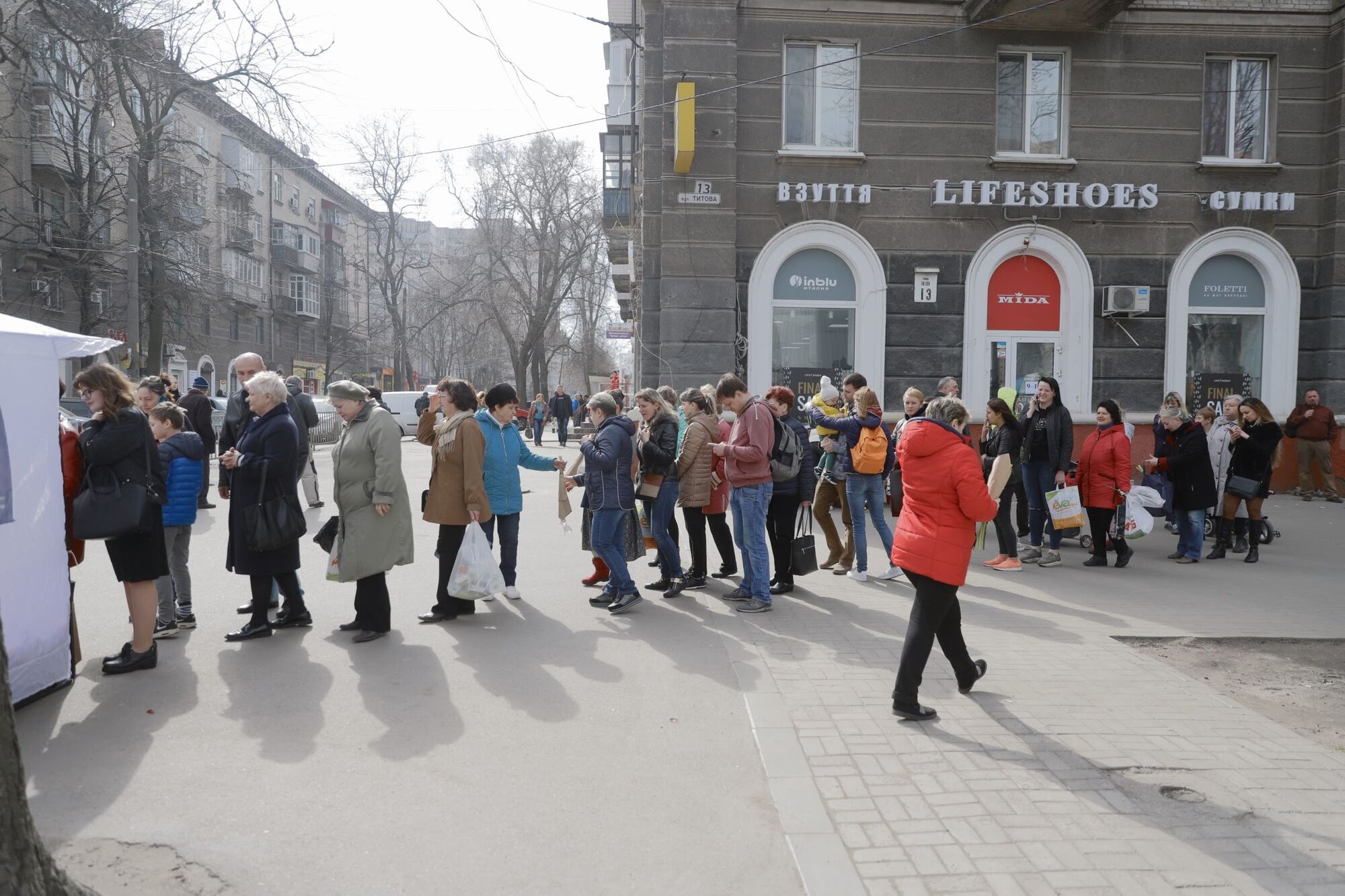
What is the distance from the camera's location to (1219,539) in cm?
1062

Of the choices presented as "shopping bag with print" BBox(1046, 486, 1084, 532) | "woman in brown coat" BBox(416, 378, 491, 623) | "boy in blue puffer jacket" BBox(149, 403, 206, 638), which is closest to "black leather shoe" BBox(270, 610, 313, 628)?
"boy in blue puffer jacket" BBox(149, 403, 206, 638)

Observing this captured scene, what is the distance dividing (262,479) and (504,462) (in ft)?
6.30

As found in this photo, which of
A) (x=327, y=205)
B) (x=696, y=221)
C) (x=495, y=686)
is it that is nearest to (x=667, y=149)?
(x=696, y=221)

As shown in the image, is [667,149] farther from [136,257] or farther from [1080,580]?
[136,257]

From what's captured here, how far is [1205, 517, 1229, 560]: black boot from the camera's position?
1049 centimetres

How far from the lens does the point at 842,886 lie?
131 inches

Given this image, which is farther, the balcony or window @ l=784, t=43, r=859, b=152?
the balcony

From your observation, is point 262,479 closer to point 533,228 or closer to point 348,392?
point 348,392

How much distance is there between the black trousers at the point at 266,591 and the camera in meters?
6.56

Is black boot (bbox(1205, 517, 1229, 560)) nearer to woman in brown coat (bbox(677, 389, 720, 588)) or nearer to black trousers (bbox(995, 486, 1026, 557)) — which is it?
black trousers (bbox(995, 486, 1026, 557))

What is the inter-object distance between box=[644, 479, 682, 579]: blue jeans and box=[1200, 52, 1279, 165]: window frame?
39.0 ft

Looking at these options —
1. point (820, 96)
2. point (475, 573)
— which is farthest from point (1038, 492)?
point (820, 96)

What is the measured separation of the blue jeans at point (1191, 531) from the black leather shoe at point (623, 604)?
20.4ft

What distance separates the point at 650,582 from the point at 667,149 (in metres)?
8.09
